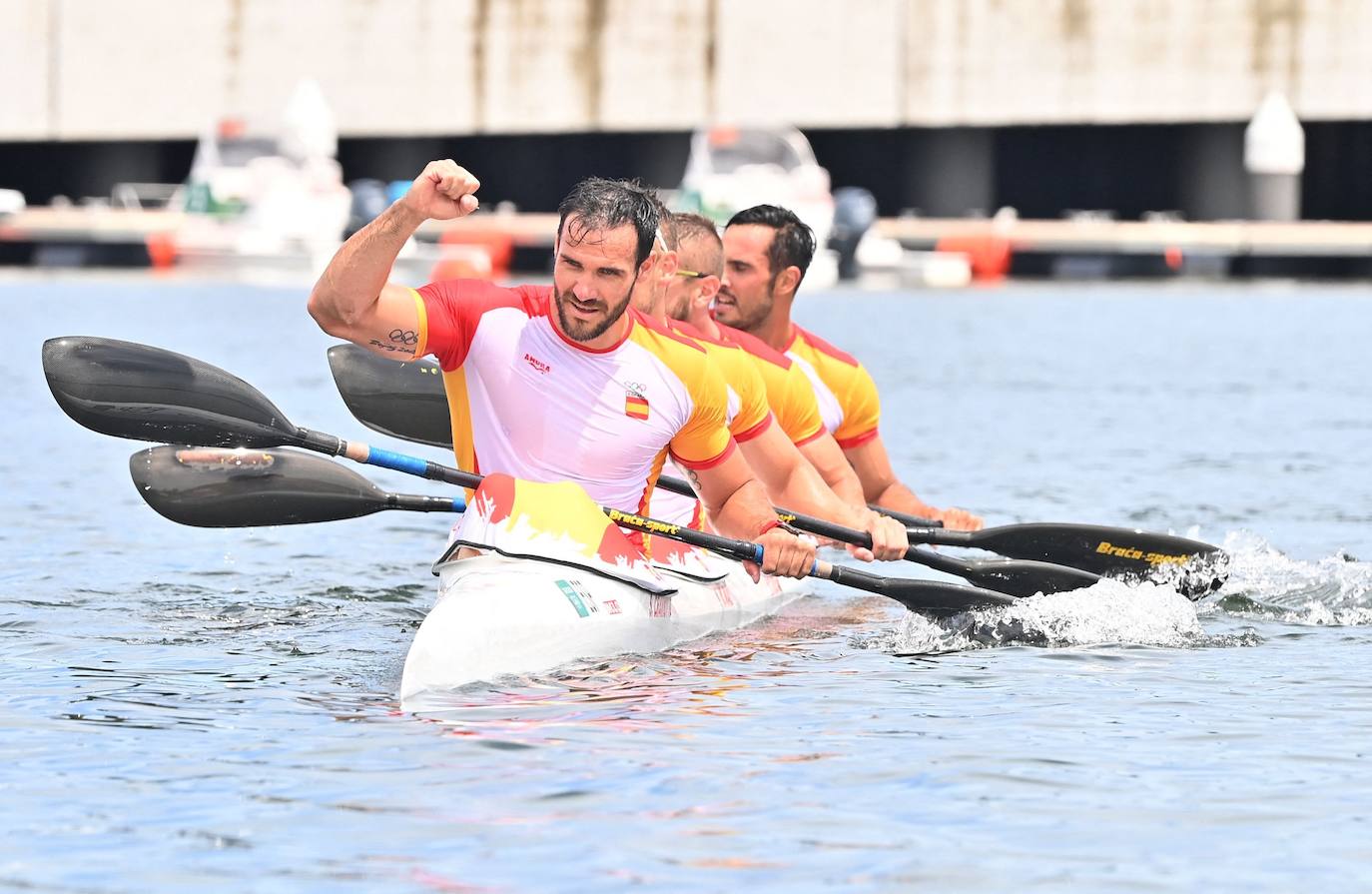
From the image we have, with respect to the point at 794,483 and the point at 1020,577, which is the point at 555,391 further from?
the point at 1020,577

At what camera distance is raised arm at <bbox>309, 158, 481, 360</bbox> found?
6980 millimetres

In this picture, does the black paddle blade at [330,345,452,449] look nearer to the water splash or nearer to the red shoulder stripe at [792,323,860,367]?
the red shoulder stripe at [792,323,860,367]

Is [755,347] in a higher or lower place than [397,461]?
higher

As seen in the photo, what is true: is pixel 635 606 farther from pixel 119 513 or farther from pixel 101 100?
pixel 101 100

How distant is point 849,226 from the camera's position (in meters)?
37.3

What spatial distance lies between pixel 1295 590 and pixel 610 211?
409cm

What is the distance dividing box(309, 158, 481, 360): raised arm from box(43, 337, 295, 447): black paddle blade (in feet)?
4.28

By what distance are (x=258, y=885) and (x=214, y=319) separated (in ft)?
79.2

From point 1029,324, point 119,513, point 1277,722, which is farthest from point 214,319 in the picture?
point 1277,722

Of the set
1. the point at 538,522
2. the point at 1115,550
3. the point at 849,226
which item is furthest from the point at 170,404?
the point at 849,226

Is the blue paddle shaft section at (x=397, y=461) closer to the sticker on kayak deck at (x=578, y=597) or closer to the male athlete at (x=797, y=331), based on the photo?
the sticker on kayak deck at (x=578, y=597)

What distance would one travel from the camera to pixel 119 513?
12.9 meters

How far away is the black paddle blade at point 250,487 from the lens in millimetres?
8758

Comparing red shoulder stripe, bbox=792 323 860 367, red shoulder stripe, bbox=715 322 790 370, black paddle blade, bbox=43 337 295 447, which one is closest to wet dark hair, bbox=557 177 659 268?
black paddle blade, bbox=43 337 295 447
